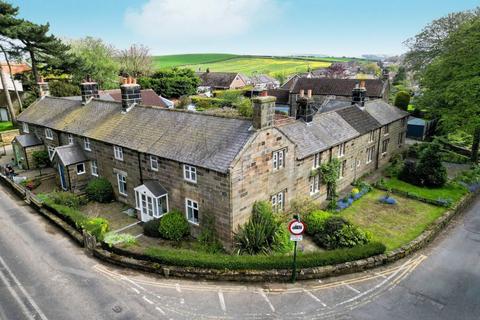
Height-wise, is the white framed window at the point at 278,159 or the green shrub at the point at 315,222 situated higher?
the white framed window at the point at 278,159

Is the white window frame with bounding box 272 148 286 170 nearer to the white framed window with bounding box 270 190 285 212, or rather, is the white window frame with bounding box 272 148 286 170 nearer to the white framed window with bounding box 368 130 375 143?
the white framed window with bounding box 270 190 285 212

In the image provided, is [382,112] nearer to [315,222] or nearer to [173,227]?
[315,222]

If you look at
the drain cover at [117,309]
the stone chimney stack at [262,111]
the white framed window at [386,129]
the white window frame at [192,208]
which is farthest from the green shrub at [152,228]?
the white framed window at [386,129]

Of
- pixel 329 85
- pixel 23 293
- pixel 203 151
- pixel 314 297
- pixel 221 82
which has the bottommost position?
pixel 314 297

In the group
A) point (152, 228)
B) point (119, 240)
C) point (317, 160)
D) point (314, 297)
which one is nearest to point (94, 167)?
point (152, 228)

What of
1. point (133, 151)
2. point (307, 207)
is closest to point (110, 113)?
point (133, 151)

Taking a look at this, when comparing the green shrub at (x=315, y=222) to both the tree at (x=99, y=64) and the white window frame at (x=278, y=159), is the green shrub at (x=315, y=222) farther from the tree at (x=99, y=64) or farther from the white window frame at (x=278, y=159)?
the tree at (x=99, y=64)

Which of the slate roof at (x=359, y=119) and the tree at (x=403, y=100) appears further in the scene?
the tree at (x=403, y=100)
